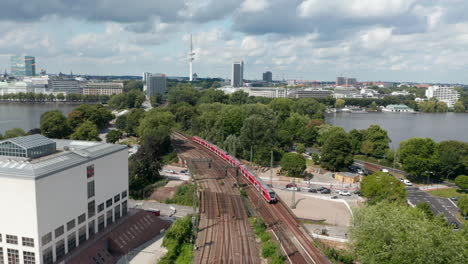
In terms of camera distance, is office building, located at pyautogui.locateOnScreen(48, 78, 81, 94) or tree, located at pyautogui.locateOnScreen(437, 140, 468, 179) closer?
tree, located at pyautogui.locateOnScreen(437, 140, 468, 179)

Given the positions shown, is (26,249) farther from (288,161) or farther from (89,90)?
(89,90)

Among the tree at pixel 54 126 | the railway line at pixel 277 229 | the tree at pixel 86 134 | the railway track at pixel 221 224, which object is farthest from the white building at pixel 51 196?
the tree at pixel 54 126

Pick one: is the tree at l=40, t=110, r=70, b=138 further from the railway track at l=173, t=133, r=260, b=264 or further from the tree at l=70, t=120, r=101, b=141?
the railway track at l=173, t=133, r=260, b=264

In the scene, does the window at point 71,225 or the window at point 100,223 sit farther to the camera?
the window at point 100,223

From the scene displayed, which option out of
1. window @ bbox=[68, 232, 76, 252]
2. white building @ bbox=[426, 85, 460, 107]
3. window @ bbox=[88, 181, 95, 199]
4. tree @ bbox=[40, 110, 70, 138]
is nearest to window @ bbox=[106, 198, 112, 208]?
window @ bbox=[88, 181, 95, 199]

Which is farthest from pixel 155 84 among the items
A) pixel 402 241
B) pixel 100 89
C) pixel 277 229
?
pixel 402 241

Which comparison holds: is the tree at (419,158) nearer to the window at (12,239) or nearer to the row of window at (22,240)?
→ the row of window at (22,240)

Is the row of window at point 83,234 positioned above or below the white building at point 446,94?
below
